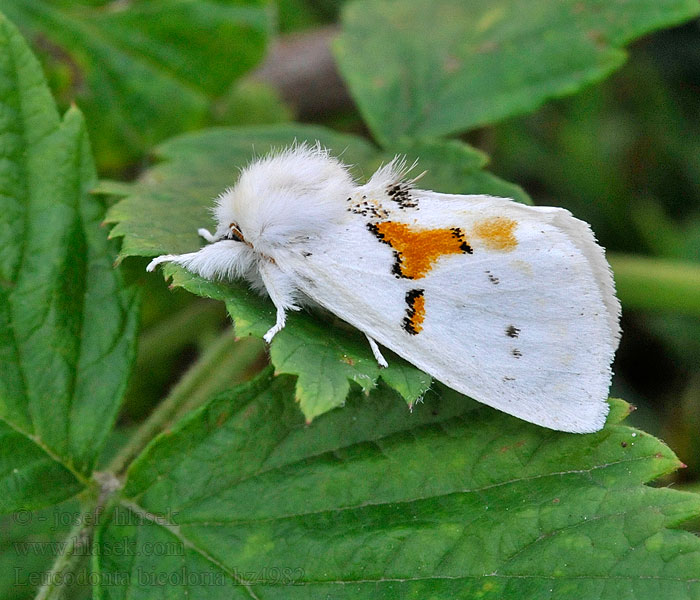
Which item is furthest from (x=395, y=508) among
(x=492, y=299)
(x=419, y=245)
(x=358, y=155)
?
(x=358, y=155)

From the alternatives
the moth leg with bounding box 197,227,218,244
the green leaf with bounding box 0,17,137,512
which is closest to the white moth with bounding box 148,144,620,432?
the moth leg with bounding box 197,227,218,244

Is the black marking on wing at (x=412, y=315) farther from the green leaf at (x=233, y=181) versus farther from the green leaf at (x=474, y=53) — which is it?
the green leaf at (x=474, y=53)

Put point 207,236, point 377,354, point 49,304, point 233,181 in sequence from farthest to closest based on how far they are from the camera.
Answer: point 233,181
point 207,236
point 49,304
point 377,354

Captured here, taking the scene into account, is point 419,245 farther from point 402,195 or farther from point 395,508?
point 395,508

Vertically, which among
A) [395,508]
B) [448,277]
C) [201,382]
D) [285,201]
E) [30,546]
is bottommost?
[30,546]

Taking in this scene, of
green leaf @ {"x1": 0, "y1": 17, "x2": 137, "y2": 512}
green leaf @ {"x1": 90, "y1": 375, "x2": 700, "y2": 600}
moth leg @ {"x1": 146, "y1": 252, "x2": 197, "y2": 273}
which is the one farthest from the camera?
green leaf @ {"x1": 0, "y1": 17, "x2": 137, "y2": 512}

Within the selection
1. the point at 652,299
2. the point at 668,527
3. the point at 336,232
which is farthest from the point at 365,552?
the point at 652,299

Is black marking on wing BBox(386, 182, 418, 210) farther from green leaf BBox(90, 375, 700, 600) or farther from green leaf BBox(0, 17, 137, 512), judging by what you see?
green leaf BBox(0, 17, 137, 512)

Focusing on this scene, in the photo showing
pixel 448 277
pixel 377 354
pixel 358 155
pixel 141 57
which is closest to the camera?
pixel 377 354
